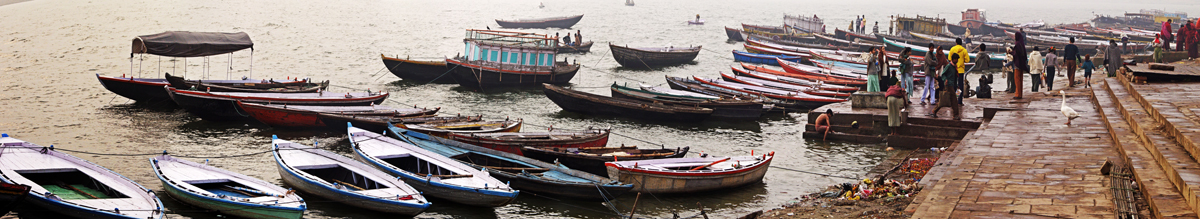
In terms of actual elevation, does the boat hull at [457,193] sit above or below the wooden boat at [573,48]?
below

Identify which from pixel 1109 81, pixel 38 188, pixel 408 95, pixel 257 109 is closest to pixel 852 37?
pixel 408 95

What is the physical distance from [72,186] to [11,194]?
2177mm

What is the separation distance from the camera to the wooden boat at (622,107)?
22.0 m

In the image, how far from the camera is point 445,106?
85.4 feet

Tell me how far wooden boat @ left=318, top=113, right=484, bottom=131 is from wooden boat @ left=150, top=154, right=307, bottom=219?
5421mm

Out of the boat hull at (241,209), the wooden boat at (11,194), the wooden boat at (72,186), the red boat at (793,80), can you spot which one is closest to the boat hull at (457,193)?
the boat hull at (241,209)

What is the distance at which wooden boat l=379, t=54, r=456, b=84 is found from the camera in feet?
101

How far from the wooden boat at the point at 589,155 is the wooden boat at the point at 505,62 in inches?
597

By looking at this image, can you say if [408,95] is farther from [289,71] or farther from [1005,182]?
[1005,182]

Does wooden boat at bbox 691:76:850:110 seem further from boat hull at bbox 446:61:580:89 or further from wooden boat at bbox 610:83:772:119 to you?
boat hull at bbox 446:61:580:89

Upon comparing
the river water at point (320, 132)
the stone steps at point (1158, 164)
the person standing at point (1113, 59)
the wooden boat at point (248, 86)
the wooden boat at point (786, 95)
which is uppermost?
the person standing at point (1113, 59)

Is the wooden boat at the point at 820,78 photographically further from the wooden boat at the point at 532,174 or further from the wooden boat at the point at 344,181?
the wooden boat at the point at 344,181

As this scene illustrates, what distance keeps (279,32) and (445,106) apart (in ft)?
Result: 131

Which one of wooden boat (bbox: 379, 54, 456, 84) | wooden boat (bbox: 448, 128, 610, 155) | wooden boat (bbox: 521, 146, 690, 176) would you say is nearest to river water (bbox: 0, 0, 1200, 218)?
wooden boat (bbox: 379, 54, 456, 84)
